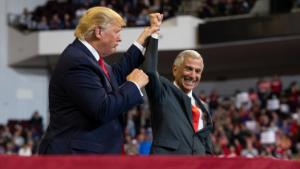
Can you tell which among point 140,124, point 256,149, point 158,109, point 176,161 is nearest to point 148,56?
point 158,109

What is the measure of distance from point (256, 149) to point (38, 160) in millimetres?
8333

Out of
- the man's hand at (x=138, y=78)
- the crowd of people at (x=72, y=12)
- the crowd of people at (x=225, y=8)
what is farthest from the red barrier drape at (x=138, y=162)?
the crowd of people at (x=72, y=12)

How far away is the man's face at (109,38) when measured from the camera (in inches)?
98.5

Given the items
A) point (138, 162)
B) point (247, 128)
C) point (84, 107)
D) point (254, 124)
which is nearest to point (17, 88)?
point (254, 124)

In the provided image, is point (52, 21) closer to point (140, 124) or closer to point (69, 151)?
point (140, 124)

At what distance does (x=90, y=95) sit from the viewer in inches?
92.2

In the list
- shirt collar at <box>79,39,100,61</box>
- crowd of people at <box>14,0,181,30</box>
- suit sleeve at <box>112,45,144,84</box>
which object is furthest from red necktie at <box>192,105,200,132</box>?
crowd of people at <box>14,0,181,30</box>

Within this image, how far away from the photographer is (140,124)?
44.0ft

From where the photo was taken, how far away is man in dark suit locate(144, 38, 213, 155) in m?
2.99

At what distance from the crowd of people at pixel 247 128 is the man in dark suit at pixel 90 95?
5672 millimetres

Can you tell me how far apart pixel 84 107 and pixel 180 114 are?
790 mm

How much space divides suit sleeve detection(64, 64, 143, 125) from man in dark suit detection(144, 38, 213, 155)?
1.54 ft

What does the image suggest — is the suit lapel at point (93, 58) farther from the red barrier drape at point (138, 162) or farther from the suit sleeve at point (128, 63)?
the red barrier drape at point (138, 162)

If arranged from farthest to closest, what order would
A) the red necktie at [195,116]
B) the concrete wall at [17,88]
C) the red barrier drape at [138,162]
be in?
the concrete wall at [17,88], the red necktie at [195,116], the red barrier drape at [138,162]
